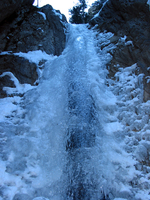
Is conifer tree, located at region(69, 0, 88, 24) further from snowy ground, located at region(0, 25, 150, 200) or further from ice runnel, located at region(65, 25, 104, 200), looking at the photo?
ice runnel, located at region(65, 25, 104, 200)

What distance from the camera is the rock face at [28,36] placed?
5020 millimetres

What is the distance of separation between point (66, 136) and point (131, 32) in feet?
13.0

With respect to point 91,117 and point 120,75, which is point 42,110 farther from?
point 120,75

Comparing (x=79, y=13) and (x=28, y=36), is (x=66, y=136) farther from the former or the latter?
(x=79, y=13)

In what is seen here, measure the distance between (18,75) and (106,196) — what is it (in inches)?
157

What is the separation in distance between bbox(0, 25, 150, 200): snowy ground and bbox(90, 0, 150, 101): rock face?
25 centimetres

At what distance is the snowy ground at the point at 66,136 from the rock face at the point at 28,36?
1.10 ft

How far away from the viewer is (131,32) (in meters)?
5.11

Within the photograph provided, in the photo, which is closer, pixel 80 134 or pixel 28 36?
pixel 80 134

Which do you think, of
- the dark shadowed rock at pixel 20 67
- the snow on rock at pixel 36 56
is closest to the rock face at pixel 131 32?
the snow on rock at pixel 36 56

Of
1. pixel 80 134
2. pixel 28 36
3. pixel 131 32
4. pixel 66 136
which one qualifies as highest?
pixel 131 32

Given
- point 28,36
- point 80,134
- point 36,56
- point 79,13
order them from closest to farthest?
point 80,134 < point 36,56 < point 28,36 < point 79,13

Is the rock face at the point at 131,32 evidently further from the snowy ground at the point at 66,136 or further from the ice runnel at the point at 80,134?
the ice runnel at the point at 80,134

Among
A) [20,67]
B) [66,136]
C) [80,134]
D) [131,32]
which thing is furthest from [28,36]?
[80,134]
